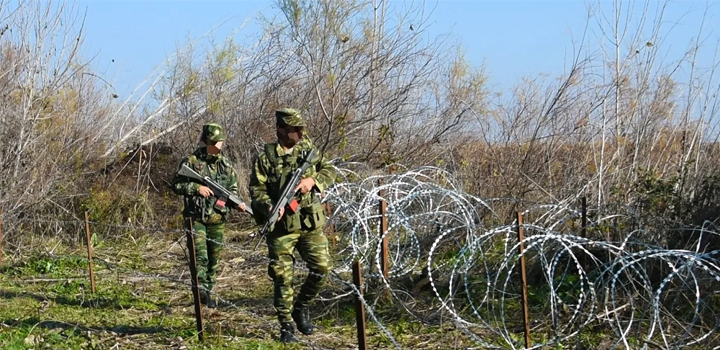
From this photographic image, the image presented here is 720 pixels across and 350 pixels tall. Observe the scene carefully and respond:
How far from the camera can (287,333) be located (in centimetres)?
611

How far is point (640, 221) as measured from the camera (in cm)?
713

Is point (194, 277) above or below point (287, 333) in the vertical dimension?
above

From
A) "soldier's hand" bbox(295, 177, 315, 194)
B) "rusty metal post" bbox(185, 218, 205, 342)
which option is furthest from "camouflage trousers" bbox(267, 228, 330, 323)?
"rusty metal post" bbox(185, 218, 205, 342)

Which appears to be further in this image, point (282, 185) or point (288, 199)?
point (282, 185)

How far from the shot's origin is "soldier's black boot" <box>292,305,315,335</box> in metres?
6.27

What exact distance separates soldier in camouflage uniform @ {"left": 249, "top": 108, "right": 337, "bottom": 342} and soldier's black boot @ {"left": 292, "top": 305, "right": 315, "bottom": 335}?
0.49ft

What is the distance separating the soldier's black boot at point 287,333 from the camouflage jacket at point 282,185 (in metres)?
0.69

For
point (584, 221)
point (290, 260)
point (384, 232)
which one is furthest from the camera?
point (584, 221)

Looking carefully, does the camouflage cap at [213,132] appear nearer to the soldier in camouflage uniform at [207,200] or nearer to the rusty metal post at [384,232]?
the soldier in camouflage uniform at [207,200]

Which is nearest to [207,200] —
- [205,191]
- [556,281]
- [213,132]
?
[205,191]

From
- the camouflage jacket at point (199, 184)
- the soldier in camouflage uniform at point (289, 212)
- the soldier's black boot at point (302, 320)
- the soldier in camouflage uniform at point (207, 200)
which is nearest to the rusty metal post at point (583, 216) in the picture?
the soldier in camouflage uniform at point (289, 212)

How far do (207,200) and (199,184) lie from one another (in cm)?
15

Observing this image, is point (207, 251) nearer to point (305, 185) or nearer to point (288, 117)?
point (305, 185)

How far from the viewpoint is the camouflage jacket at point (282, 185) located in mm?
5914
